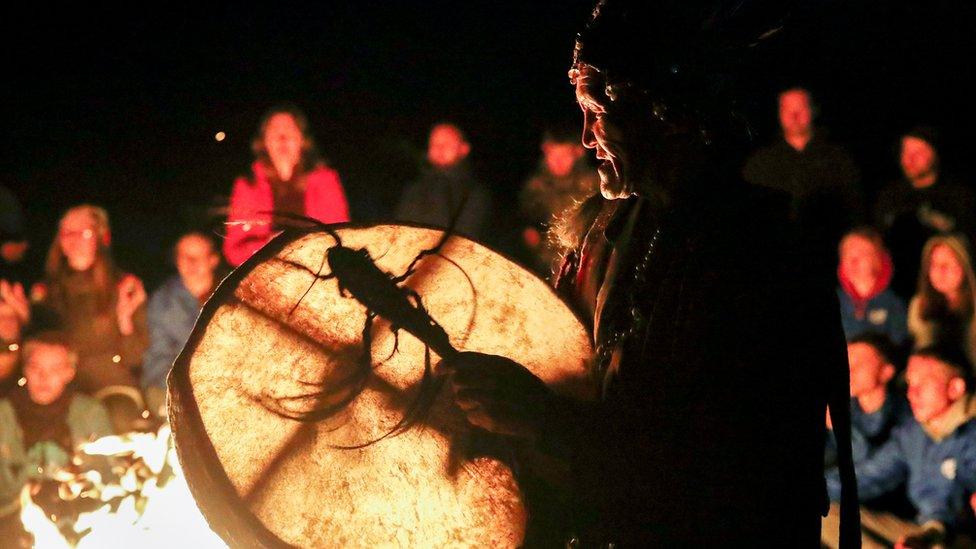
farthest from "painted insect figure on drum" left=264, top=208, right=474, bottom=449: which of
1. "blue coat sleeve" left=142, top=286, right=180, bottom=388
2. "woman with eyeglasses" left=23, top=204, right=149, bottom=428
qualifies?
"woman with eyeglasses" left=23, top=204, right=149, bottom=428

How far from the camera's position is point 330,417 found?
2234 millimetres

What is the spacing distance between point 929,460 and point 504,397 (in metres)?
3.84

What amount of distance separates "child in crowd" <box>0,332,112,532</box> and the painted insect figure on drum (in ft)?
13.7

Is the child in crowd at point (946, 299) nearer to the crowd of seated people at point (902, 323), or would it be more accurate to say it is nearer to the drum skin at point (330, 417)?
the crowd of seated people at point (902, 323)

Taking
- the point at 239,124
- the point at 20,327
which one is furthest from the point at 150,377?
the point at 239,124

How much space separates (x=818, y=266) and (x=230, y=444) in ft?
4.05

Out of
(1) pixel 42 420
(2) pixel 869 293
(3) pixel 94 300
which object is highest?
(2) pixel 869 293

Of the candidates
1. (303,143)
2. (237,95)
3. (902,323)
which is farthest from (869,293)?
(237,95)

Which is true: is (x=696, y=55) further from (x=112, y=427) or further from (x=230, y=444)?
(x=112, y=427)

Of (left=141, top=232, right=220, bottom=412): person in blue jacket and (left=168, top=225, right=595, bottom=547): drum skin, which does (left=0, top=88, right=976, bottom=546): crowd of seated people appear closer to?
(left=141, top=232, right=220, bottom=412): person in blue jacket

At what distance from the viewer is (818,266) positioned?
1.84 metres

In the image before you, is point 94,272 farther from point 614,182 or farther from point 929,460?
point 614,182

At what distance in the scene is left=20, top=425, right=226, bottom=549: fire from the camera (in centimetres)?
359

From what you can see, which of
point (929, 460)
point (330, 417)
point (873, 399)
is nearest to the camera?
point (330, 417)
